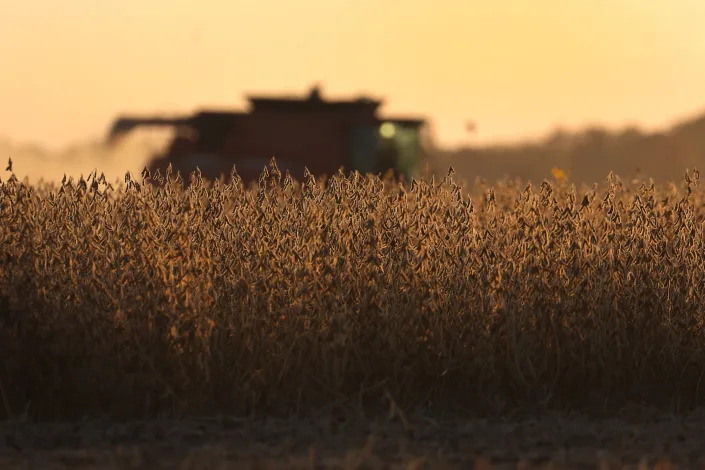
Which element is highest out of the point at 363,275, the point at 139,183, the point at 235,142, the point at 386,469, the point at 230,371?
the point at 235,142

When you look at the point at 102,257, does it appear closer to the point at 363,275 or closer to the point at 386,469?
the point at 363,275

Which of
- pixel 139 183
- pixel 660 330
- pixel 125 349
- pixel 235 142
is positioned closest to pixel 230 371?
pixel 125 349

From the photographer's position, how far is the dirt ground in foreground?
5477 mm

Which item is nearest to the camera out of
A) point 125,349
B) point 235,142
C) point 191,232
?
point 125,349

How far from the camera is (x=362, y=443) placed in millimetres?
5844

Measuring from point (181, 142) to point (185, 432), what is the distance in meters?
11.5

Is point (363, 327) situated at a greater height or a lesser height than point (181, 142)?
lesser

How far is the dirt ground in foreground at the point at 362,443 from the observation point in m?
5.48

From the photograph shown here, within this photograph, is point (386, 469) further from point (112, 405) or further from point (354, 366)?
point (112, 405)

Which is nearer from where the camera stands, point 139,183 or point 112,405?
point 112,405

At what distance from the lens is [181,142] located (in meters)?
17.3

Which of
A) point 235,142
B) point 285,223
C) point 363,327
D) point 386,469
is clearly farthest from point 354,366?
point 235,142

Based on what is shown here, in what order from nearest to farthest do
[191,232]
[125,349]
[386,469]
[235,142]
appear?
1. [386,469]
2. [125,349]
3. [191,232]
4. [235,142]

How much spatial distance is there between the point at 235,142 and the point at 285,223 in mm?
10353
